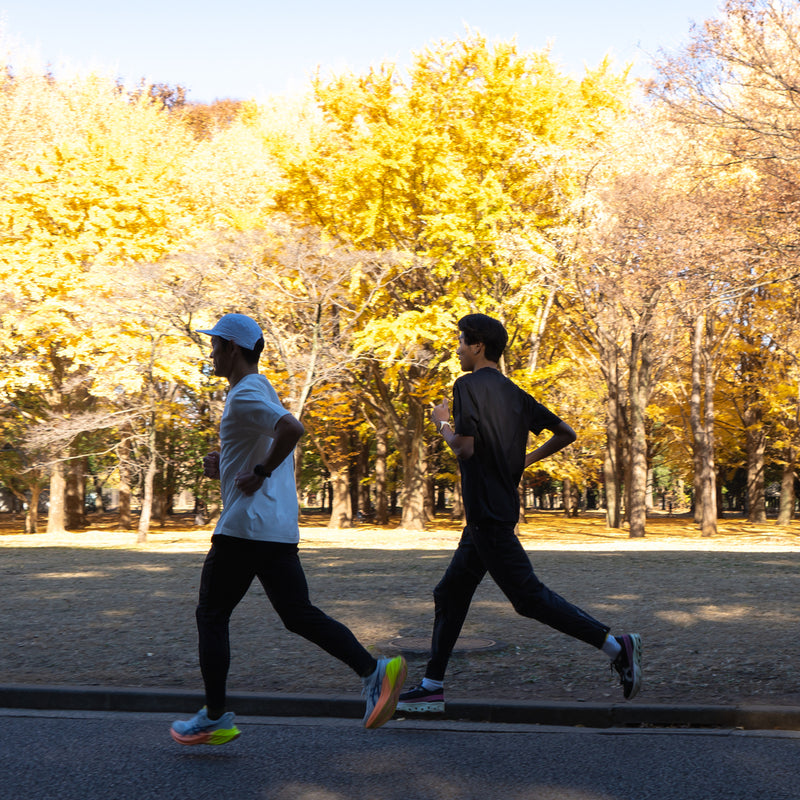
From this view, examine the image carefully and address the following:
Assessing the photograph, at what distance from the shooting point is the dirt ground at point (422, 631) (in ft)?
18.9

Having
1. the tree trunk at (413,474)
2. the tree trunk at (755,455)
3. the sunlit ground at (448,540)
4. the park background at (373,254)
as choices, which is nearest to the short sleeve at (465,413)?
the park background at (373,254)

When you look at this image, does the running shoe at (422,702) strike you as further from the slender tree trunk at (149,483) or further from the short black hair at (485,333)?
the slender tree trunk at (149,483)

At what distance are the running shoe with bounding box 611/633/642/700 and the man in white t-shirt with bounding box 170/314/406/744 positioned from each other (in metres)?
1.08

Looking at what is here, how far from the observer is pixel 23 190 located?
2550cm

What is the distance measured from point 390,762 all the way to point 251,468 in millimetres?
1397

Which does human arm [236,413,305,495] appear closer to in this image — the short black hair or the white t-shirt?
the white t-shirt

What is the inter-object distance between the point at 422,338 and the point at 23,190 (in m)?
10.8

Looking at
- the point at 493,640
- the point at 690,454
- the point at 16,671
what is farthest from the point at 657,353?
the point at 16,671

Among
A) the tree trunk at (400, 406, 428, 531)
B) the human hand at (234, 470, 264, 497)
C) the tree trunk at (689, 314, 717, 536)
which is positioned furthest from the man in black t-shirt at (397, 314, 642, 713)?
the tree trunk at (400, 406, 428, 531)

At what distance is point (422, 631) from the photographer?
7504 millimetres

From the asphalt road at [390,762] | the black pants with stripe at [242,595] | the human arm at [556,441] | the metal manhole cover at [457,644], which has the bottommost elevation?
the asphalt road at [390,762]

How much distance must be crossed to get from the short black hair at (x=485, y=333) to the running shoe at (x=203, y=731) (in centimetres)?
215

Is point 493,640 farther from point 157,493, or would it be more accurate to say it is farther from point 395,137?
point 157,493

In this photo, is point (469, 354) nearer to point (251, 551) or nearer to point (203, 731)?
point (251, 551)
